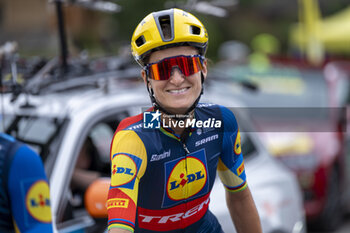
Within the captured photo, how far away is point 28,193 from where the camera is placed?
2320mm

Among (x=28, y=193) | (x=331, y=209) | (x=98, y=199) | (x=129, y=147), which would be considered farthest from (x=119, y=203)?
(x=331, y=209)

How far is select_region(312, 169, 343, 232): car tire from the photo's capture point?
23.1 feet

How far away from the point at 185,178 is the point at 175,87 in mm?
391

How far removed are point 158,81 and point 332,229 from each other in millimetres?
5650

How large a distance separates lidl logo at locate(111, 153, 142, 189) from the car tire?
5376 mm

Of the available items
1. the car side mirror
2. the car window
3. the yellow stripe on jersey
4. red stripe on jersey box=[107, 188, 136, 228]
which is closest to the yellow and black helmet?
the yellow stripe on jersey

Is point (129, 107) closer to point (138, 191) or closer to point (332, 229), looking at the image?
point (138, 191)

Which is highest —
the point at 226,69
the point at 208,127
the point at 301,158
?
the point at 208,127

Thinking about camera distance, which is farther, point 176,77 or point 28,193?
point 28,193

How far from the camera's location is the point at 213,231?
2484 mm

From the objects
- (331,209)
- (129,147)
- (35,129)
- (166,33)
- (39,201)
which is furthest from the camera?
(331,209)

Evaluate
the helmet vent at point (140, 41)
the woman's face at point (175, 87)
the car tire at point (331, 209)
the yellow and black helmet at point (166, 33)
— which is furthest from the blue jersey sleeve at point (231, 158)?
the car tire at point (331, 209)

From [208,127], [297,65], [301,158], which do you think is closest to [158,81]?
[208,127]

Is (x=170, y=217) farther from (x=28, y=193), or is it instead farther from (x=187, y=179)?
(x=28, y=193)
